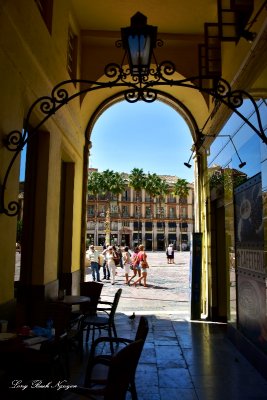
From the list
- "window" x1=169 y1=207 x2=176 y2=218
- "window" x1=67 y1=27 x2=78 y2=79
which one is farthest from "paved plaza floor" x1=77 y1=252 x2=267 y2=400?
"window" x1=169 y1=207 x2=176 y2=218

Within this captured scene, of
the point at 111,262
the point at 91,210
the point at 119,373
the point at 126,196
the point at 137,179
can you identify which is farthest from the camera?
the point at 126,196

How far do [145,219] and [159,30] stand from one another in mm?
68741

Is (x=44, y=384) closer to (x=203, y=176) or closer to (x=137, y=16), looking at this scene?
(x=137, y=16)

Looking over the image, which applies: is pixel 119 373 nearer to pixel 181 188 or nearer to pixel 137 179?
pixel 137 179

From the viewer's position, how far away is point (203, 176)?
10195mm

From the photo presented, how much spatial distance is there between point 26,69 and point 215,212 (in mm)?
5878

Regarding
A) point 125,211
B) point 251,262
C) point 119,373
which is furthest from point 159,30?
point 125,211

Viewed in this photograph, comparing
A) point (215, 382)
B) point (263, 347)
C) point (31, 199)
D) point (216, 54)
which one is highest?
point (216, 54)

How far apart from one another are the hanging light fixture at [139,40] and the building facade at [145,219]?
2758 inches

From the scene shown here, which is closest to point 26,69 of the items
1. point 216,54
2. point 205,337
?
point 216,54

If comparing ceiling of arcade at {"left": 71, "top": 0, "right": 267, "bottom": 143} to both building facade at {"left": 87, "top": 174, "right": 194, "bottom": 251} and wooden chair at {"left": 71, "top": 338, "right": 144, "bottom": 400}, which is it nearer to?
wooden chair at {"left": 71, "top": 338, "right": 144, "bottom": 400}

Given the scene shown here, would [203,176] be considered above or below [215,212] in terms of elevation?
above

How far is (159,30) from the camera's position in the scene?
29.9 ft

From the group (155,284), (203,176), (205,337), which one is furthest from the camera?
(155,284)
